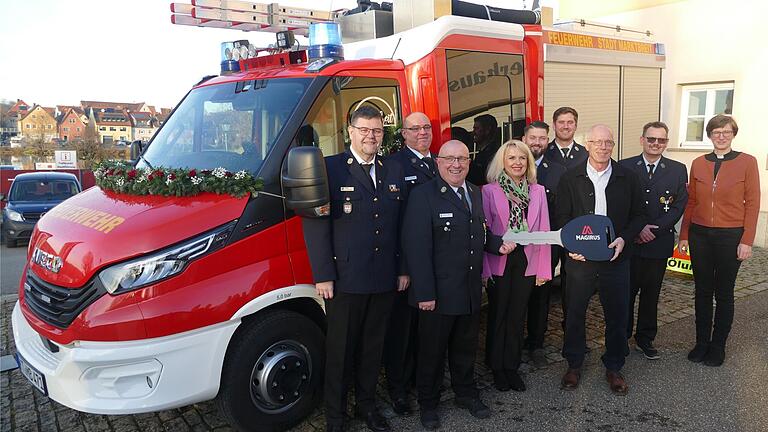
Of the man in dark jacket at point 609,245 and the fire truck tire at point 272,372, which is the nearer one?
the fire truck tire at point 272,372

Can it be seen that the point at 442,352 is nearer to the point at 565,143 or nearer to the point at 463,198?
the point at 463,198

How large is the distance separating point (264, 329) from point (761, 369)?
3.95 metres

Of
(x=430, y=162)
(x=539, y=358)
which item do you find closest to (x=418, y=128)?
(x=430, y=162)

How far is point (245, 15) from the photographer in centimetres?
526

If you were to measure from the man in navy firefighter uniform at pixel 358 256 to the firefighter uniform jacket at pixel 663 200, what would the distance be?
2.27m

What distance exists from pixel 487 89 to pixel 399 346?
235 cm

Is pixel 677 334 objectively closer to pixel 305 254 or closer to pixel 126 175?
pixel 305 254

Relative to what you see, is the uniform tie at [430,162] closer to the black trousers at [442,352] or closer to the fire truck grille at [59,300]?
the black trousers at [442,352]

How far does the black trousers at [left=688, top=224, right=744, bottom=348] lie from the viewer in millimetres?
4441

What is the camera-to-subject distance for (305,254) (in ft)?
11.7

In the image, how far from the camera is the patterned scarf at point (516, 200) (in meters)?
3.91

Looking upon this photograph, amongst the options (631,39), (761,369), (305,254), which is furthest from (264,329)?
(631,39)

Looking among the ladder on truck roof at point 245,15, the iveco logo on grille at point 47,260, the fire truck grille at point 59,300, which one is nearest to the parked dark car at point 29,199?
the ladder on truck roof at point 245,15

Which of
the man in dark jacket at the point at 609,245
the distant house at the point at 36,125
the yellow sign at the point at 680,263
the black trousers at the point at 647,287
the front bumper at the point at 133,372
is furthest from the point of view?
the distant house at the point at 36,125
